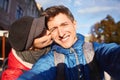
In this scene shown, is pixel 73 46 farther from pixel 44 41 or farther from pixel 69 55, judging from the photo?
pixel 44 41

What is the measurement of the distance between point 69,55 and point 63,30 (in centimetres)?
25

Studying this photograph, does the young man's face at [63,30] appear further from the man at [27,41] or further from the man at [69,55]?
the man at [27,41]

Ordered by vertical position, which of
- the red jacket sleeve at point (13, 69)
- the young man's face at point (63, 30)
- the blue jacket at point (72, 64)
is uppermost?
the young man's face at point (63, 30)

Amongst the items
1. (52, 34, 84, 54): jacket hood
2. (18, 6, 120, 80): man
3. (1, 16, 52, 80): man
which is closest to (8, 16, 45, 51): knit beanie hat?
(1, 16, 52, 80): man

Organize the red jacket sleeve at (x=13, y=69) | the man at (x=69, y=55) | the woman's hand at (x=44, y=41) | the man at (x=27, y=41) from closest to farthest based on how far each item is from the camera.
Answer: the man at (x=69, y=55)
the red jacket sleeve at (x=13, y=69)
the man at (x=27, y=41)
the woman's hand at (x=44, y=41)

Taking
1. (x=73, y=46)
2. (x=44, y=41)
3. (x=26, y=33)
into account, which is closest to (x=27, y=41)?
(x=26, y=33)

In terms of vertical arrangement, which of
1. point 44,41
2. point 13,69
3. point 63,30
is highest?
point 63,30

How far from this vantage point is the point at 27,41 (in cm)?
241

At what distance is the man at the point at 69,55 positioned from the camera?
5.84 ft

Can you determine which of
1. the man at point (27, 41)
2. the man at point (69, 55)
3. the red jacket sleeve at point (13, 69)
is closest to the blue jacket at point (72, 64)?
the man at point (69, 55)

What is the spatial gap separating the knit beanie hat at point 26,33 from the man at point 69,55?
0.36 ft

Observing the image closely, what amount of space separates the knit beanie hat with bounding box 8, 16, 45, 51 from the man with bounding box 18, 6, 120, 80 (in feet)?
0.36

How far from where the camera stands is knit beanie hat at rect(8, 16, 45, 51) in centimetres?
240

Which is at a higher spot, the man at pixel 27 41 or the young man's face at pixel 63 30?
the young man's face at pixel 63 30
